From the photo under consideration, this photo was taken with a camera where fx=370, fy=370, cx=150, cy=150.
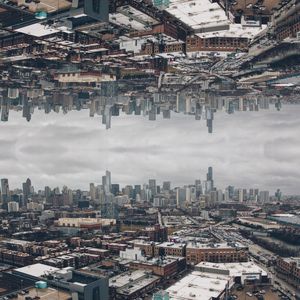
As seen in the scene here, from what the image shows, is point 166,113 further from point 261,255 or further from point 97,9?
point 97,9

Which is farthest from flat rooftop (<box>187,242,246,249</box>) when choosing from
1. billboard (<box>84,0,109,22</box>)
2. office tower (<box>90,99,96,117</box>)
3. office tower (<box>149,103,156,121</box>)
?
office tower (<box>90,99,96,117</box>)

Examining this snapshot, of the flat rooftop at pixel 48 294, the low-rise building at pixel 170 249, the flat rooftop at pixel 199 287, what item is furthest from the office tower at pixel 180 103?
the flat rooftop at pixel 48 294

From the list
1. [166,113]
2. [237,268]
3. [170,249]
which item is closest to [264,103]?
[166,113]

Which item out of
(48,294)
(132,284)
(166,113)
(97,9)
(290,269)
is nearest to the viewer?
(97,9)

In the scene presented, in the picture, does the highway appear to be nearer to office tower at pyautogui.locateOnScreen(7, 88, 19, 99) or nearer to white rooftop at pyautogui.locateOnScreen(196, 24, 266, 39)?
white rooftop at pyautogui.locateOnScreen(196, 24, 266, 39)

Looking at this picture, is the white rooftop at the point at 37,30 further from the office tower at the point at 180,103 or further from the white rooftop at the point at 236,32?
the office tower at the point at 180,103

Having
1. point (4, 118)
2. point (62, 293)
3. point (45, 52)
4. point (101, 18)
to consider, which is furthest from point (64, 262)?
point (4, 118)

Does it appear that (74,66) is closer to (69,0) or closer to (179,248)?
(69,0)
